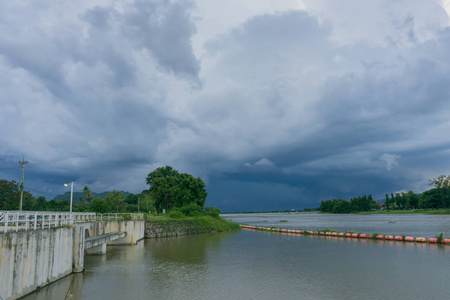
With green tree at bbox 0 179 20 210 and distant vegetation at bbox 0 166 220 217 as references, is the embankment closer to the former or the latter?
distant vegetation at bbox 0 166 220 217

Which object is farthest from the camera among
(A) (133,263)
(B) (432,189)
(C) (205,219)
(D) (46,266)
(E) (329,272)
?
(B) (432,189)

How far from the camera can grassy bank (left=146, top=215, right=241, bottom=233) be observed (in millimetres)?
60594

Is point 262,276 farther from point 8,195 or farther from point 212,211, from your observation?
point 8,195

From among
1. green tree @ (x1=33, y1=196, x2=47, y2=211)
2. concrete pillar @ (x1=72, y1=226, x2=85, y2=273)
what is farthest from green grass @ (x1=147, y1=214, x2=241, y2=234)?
green tree @ (x1=33, y1=196, x2=47, y2=211)

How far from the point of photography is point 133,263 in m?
30.8

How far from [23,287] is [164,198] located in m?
66.0

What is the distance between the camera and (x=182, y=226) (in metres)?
64.7

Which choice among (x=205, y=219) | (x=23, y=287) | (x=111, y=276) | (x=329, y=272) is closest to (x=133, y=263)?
(x=111, y=276)

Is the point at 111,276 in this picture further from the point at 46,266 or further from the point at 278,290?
the point at 278,290

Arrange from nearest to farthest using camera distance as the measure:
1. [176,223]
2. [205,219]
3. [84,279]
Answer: [84,279]
[176,223]
[205,219]

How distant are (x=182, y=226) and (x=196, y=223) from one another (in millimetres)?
4600

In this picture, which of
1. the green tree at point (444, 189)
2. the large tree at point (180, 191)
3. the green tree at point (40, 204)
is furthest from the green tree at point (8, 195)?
the green tree at point (444, 189)

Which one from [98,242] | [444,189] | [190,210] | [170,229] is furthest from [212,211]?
[444,189]

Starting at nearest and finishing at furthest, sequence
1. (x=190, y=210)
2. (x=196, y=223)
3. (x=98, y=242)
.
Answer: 1. (x=98, y=242)
2. (x=196, y=223)
3. (x=190, y=210)
